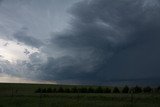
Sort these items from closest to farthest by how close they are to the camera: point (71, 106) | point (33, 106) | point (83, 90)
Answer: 1. point (71, 106)
2. point (33, 106)
3. point (83, 90)

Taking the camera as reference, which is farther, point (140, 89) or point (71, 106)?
point (140, 89)

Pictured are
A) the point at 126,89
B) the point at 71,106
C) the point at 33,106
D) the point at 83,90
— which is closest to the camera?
the point at 71,106

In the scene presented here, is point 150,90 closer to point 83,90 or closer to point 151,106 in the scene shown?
point 83,90

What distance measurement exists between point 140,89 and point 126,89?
371 cm

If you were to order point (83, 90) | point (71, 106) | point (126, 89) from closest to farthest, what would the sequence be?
point (71, 106) < point (126, 89) < point (83, 90)

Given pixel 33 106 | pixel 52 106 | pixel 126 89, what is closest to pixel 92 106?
pixel 52 106

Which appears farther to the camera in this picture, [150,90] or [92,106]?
[150,90]

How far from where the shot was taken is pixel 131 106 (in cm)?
3450

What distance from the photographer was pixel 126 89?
79.2 metres

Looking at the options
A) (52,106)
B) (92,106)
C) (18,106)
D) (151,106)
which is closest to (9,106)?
(18,106)

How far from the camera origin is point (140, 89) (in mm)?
79375

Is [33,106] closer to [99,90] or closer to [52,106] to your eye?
[52,106]

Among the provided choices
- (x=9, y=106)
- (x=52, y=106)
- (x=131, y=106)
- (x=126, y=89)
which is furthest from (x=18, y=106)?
(x=126, y=89)

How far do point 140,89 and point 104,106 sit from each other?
1864 inches
